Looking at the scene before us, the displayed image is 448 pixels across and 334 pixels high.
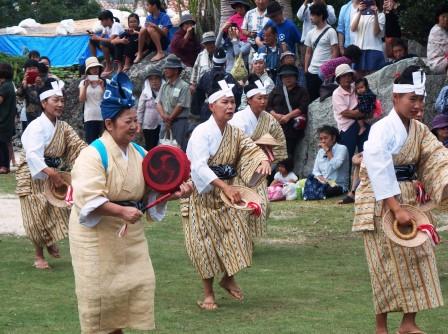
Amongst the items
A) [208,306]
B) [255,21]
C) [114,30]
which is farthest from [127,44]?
[208,306]

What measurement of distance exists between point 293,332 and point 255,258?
3356 millimetres

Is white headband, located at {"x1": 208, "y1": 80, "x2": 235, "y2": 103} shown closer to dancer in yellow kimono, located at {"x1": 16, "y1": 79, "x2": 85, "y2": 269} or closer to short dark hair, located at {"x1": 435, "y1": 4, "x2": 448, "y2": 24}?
dancer in yellow kimono, located at {"x1": 16, "y1": 79, "x2": 85, "y2": 269}

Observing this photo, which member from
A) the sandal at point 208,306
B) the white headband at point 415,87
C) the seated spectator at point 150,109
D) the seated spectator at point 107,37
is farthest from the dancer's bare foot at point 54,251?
the seated spectator at point 107,37

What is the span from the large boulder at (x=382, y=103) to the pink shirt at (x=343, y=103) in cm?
65

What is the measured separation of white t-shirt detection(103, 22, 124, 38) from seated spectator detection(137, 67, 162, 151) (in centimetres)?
265

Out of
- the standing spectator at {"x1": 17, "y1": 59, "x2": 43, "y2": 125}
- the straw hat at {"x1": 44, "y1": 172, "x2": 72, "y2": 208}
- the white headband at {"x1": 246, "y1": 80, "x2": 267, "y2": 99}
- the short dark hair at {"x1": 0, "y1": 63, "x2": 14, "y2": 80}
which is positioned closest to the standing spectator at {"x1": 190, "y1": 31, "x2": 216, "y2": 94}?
the standing spectator at {"x1": 17, "y1": 59, "x2": 43, "y2": 125}

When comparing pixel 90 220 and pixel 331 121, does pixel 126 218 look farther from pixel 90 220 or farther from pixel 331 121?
pixel 331 121

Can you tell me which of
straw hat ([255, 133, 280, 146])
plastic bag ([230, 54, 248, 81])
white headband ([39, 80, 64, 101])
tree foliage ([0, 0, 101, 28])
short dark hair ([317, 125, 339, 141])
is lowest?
tree foliage ([0, 0, 101, 28])

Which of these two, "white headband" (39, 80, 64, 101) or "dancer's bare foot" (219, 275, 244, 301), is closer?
"dancer's bare foot" (219, 275, 244, 301)

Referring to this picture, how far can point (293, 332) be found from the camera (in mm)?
7445

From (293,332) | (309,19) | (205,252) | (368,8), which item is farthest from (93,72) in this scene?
(293,332)

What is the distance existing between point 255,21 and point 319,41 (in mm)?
1163

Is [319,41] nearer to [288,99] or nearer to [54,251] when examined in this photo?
[288,99]

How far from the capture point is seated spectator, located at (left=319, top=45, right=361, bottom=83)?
48.5 feet
